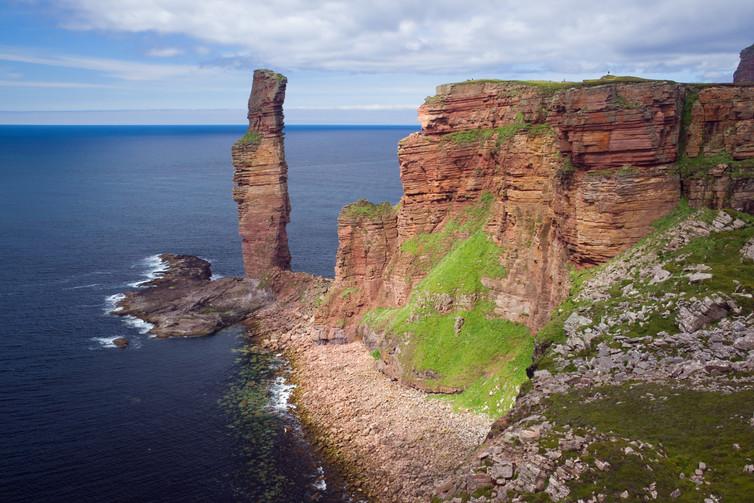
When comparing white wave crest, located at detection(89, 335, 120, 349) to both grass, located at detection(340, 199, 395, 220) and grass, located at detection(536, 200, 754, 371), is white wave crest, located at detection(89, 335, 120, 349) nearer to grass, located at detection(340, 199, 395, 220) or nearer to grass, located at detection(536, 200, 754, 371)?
grass, located at detection(340, 199, 395, 220)

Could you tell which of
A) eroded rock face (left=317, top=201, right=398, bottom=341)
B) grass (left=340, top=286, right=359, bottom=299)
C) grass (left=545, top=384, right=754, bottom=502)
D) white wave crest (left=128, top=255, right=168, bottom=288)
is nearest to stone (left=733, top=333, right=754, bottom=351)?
grass (left=545, top=384, right=754, bottom=502)

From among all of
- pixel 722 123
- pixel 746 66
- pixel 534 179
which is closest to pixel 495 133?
pixel 534 179

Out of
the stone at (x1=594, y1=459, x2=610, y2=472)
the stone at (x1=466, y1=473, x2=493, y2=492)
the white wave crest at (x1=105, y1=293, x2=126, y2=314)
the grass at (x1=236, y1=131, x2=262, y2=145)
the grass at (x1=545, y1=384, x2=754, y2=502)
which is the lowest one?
the white wave crest at (x1=105, y1=293, x2=126, y2=314)

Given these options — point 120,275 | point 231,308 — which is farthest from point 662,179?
point 120,275

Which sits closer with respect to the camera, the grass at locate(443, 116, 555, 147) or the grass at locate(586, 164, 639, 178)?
the grass at locate(586, 164, 639, 178)

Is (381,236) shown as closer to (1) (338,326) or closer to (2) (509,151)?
(1) (338,326)

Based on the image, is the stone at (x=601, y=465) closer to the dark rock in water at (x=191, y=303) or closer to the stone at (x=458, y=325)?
the stone at (x=458, y=325)

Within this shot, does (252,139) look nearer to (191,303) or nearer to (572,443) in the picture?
(191,303)
